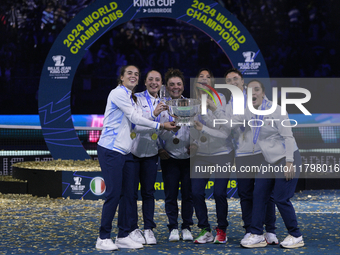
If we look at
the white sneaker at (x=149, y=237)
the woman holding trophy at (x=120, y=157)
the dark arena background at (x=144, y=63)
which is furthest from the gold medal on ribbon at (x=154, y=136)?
the dark arena background at (x=144, y=63)

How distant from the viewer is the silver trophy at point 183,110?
386 cm

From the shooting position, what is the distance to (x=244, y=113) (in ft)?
13.3

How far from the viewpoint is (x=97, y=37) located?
7.08m

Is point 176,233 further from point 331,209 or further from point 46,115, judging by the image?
point 46,115

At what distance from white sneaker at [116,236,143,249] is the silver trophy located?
106cm

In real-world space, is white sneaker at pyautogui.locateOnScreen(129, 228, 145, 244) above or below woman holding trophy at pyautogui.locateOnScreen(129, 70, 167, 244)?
below

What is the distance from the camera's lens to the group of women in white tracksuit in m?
3.84

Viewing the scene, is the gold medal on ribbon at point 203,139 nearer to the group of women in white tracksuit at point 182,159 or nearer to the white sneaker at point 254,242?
the group of women in white tracksuit at point 182,159

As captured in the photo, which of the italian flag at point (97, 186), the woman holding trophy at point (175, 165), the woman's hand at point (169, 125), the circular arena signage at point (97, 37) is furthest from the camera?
the circular arena signage at point (97, 37)

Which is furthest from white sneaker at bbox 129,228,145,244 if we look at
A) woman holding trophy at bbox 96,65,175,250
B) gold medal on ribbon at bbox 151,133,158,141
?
gold medal on ribbon at bbox 151,133,158,141

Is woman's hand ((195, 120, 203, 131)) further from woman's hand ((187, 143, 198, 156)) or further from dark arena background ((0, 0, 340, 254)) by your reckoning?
dark arena background ((0, 0, 340, 254))

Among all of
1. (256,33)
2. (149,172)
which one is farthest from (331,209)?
(256,33)

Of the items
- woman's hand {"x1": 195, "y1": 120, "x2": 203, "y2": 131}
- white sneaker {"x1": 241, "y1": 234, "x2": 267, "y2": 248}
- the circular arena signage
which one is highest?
the circular arena signage

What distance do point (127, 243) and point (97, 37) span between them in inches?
158
